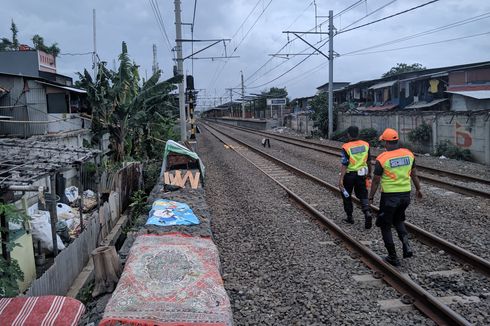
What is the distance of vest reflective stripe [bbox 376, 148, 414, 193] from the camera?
20.1ft

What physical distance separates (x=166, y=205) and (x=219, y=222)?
139cm

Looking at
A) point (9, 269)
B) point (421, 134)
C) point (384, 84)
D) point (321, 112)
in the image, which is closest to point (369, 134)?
point (421, 134)

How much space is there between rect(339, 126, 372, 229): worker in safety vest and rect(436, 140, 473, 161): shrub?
482 inches

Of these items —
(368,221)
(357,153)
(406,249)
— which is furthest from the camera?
(357,153)

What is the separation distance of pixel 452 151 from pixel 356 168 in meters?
12.9

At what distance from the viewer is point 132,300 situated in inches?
161

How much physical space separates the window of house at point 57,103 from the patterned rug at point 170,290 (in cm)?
1766

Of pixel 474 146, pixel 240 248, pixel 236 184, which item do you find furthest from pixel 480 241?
pixel 474 146

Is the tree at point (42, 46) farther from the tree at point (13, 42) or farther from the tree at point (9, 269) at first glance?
the tree at point (9, 269)

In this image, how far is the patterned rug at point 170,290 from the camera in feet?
12.6

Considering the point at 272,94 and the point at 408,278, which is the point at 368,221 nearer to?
the point at 408,278

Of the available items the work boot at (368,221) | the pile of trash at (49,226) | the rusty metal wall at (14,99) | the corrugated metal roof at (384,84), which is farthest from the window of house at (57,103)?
the corrugated metal roof at (384,84)

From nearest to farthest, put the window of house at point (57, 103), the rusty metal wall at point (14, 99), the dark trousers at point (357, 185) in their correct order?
the dark trousers at point (357, 185)
the rusty metal wall at point (14, 99)
the window of house at point (57, 103)

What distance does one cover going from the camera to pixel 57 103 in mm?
21438
